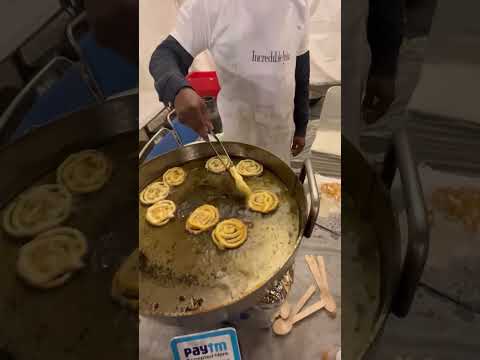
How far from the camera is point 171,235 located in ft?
1.88

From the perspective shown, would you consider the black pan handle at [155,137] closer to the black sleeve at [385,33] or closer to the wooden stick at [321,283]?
the black sleeve at [385,33]

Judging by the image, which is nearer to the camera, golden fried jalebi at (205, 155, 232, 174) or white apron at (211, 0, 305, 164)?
white apron at (211, 0, 305, 164)

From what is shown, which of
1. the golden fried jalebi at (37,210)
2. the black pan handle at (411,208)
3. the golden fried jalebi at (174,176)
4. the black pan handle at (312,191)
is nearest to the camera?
the golden fried jalebi at (37,210)

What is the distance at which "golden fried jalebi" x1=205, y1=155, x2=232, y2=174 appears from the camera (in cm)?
54

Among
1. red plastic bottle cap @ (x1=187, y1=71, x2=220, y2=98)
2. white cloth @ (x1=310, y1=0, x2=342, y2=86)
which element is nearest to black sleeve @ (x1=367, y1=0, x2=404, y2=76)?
white cloth @ (x1=310, y1=0, x2=342, y2=86)

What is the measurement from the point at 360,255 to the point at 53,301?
0.39 metres

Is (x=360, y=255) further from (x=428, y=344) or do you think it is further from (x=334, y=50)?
(x=334, y=50)

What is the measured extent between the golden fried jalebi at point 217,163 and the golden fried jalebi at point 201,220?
0.19ft

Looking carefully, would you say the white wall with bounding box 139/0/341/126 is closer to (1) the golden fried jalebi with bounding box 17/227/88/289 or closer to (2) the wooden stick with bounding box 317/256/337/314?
(1) the golden fried jalebi with bounding box 17/227/88/289

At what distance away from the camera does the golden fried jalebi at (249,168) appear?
531 mm

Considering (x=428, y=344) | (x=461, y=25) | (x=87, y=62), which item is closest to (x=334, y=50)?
(x=461, y=25)

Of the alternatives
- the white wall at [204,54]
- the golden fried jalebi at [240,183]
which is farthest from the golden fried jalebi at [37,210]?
the golden fried jalebi at [240,183]

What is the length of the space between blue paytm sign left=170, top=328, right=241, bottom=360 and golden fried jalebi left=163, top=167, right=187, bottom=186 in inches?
8.7

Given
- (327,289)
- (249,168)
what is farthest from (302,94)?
(327,289)
